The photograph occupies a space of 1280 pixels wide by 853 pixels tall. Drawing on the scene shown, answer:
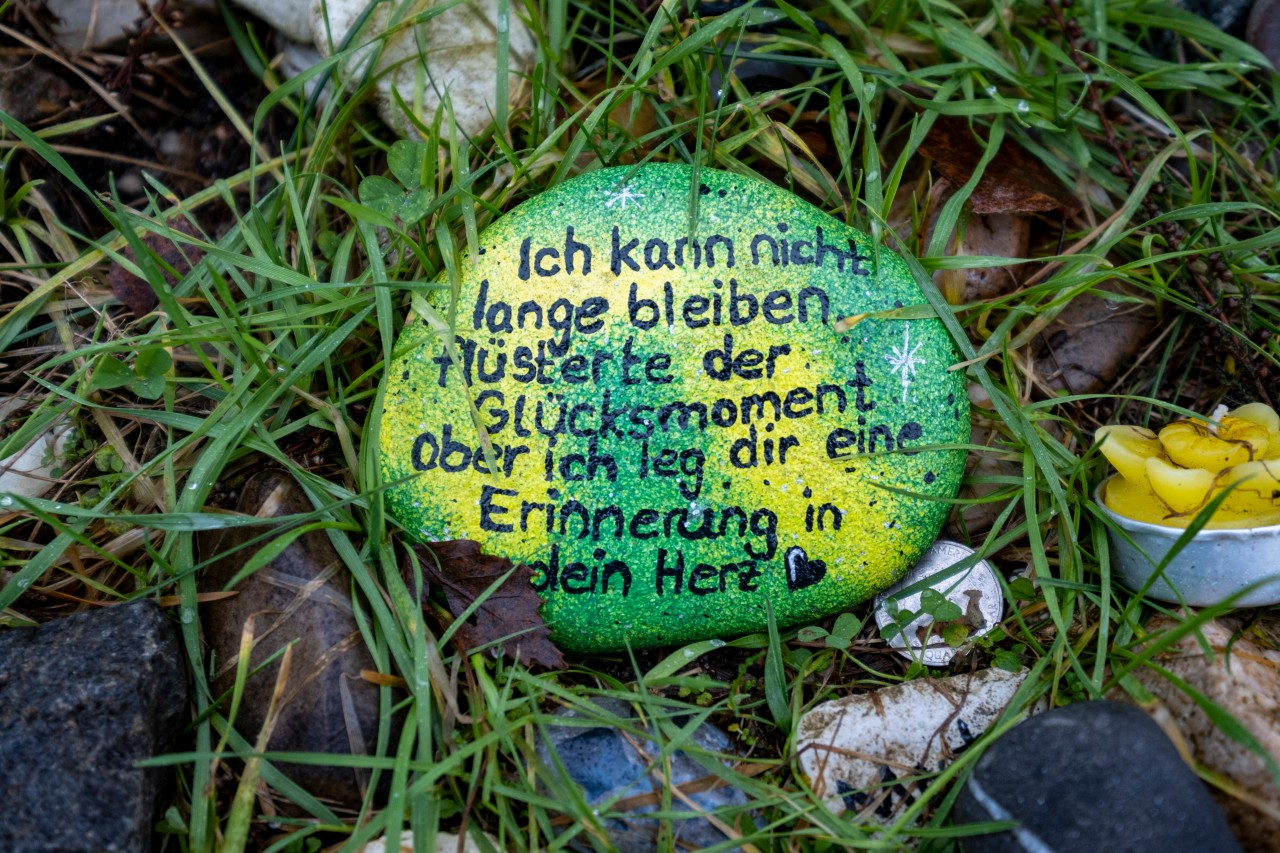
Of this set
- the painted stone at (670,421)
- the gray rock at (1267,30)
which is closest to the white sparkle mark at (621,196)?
the painted stone at (670,421)

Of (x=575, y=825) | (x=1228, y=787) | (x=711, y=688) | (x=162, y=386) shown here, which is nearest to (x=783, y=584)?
(x=711, y=688)

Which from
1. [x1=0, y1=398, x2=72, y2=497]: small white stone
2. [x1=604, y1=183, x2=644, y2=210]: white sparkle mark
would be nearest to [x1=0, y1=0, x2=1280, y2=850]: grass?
[x1=0, y1=398, x2=72, y2=497]: small white stone

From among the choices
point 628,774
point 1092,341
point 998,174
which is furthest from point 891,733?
point 998,174

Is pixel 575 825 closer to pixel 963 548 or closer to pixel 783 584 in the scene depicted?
pixel 783 584

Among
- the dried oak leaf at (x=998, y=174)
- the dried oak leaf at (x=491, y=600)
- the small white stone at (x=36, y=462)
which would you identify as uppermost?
the dried oak leaf at (x=998, y=174)

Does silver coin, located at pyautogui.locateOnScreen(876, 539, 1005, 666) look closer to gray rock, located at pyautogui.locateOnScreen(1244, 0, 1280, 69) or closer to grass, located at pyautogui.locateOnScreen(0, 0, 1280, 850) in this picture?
grass, located at pyautogui.locateOnScreen(0, 0, 1280, 850)

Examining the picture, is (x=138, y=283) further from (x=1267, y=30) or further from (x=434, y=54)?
(x=1267, y=30)

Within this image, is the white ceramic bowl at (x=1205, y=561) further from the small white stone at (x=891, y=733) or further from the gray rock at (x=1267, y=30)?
the gray rock at (x=1267, y=30)
